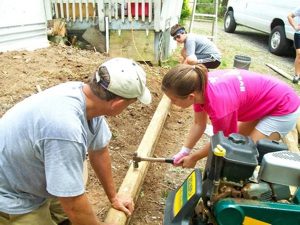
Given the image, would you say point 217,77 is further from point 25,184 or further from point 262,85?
point 25,184

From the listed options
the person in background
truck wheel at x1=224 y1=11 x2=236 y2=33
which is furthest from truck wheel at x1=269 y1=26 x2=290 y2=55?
truck wheel at x1=224 y1=11 x2=236 y2=33

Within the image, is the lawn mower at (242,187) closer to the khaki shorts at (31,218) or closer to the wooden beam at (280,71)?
the khaki shorts at (31,218)

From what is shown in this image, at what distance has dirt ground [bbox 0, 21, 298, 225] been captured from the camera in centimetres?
332

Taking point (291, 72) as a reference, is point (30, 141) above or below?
above

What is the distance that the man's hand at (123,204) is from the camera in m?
2.62

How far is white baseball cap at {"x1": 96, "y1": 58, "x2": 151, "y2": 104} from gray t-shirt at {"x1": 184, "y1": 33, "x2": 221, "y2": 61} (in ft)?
15.3

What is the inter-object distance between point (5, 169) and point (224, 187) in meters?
1.31

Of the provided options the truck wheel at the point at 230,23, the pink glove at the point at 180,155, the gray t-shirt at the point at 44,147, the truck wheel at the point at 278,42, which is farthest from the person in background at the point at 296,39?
the gray t-shirt at the point at 44,147

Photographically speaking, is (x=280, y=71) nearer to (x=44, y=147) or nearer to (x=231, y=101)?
(x=231, y=101)

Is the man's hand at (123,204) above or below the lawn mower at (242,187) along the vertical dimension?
below

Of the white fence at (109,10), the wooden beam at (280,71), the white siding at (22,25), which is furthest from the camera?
the wooden beam at (280,71)

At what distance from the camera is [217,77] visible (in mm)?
2723

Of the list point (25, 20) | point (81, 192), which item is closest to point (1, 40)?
point (25, 20)

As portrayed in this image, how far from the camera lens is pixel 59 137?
5.57ft
